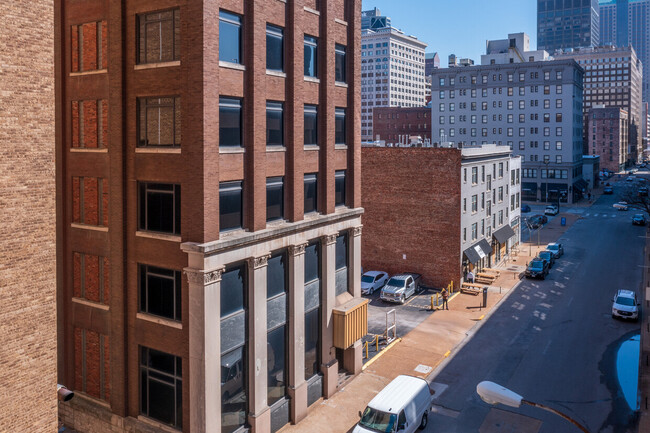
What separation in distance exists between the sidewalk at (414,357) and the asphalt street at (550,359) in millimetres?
858

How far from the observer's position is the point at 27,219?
15242mm

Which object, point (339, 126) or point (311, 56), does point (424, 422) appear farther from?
point (311, 56)

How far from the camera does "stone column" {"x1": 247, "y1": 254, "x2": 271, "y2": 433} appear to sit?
80.2 ft

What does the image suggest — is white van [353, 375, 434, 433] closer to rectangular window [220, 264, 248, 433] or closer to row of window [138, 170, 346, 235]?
rectangular window [220, 264, 248, 433]

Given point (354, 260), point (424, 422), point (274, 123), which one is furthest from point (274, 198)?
point (424, 422)

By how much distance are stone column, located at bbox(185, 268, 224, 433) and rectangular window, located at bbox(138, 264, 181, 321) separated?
3.74 feet

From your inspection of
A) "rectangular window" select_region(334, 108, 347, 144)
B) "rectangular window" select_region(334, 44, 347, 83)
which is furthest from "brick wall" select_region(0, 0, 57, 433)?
"rectangular window" select_region(334, 108, 347, 144)

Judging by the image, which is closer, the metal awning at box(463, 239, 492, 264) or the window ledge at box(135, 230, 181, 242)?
the window ledge at box(135, 230, 181, 242)

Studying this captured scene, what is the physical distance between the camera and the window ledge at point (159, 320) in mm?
23150

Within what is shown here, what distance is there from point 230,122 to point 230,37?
10.9ft

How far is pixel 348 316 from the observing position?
3034 cm

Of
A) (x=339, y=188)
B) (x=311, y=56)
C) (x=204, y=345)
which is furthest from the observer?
(x=339, y=188)

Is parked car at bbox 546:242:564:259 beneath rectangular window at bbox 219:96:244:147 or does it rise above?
beneath

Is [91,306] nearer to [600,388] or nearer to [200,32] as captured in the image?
[200,32]
